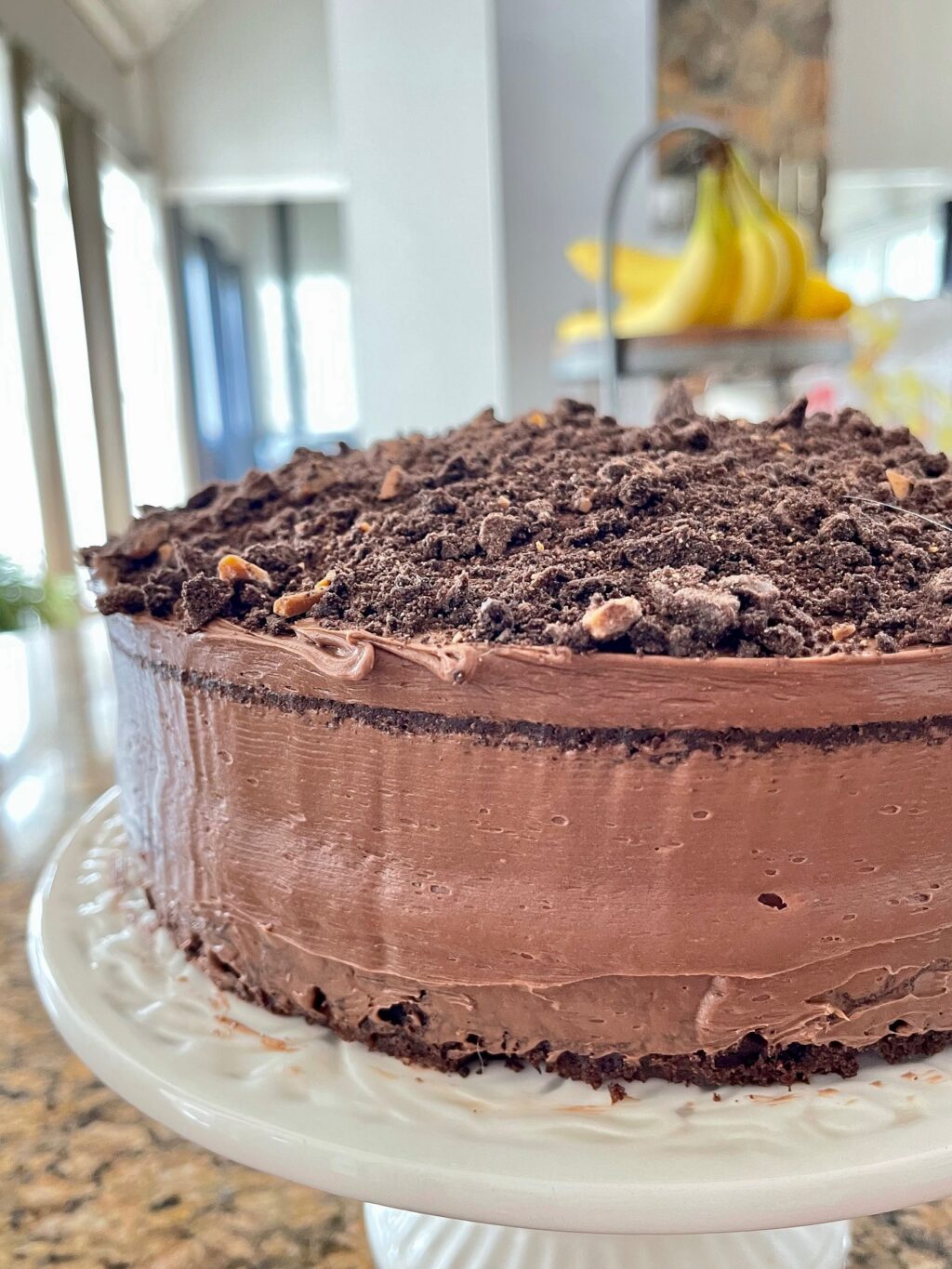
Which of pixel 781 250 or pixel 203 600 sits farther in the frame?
pixel 781 250

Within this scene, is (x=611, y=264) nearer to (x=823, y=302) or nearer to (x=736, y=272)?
(x=736, y=272)

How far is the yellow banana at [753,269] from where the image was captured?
155 centimetres

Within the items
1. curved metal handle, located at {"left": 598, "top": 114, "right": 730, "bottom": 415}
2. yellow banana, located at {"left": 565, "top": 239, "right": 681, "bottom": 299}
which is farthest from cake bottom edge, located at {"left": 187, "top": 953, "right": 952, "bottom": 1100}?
yellow banana, located at {"left": 565, "top": 239, "right": 681, "bottom": 299}

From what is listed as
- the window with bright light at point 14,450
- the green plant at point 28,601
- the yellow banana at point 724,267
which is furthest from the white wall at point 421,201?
the window with bright light at point 14,450

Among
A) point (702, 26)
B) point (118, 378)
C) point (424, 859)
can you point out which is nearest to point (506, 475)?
point (424, 859)

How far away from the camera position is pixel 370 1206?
697 mm

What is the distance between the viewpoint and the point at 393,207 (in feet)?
8.09

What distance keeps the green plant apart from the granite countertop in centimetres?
353

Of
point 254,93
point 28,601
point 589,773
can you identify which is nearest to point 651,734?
point 589,773

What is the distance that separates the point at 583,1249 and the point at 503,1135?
181 mm

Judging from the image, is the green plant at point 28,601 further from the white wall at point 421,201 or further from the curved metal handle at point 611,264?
the curved metal handle at point 611,264

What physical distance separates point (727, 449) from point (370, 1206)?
63cm

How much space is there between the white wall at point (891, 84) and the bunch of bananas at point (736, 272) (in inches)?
92.1

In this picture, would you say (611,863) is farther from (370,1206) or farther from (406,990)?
(370,1206)
